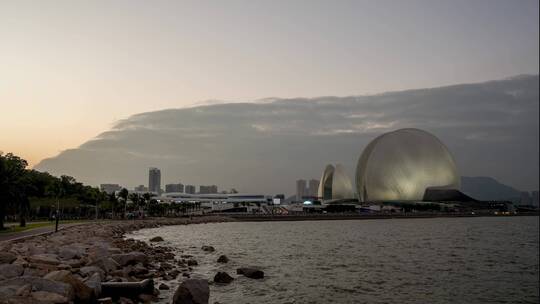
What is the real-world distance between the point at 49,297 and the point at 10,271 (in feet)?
11.4

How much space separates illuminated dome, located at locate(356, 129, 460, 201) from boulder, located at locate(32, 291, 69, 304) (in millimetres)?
141547

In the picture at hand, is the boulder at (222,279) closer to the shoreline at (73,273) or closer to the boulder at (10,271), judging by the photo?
the shoreline at (73,273)

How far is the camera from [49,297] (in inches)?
574

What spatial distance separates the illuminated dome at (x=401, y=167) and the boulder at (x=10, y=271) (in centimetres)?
13989

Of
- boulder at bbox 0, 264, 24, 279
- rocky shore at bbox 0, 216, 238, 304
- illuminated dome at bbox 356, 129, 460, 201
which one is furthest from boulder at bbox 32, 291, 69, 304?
illuminated dome at bbox 356, 129, 460, 201

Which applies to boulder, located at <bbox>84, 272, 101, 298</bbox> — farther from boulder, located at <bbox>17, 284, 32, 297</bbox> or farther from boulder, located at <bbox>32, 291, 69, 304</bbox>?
boulder, located at <bbox>17, 284, 32, 297</bbox>

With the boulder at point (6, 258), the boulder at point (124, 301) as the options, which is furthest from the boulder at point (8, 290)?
the boulder at point (6, 258)

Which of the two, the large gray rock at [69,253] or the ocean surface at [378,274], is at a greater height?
the large gray rock at [69,253]

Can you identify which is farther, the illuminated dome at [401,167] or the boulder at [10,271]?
the illuminated dome at [401,167]

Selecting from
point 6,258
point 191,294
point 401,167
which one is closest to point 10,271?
point 6,258

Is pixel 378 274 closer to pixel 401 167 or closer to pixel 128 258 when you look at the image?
pixel 128 258

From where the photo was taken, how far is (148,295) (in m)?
19.3

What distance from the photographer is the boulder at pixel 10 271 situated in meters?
16.6

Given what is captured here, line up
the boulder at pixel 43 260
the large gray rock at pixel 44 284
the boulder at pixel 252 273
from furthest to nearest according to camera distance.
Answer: the boulder at pixel 252 273, the boulder at pixel 43 260, the large gray rock at pixel 44 284
